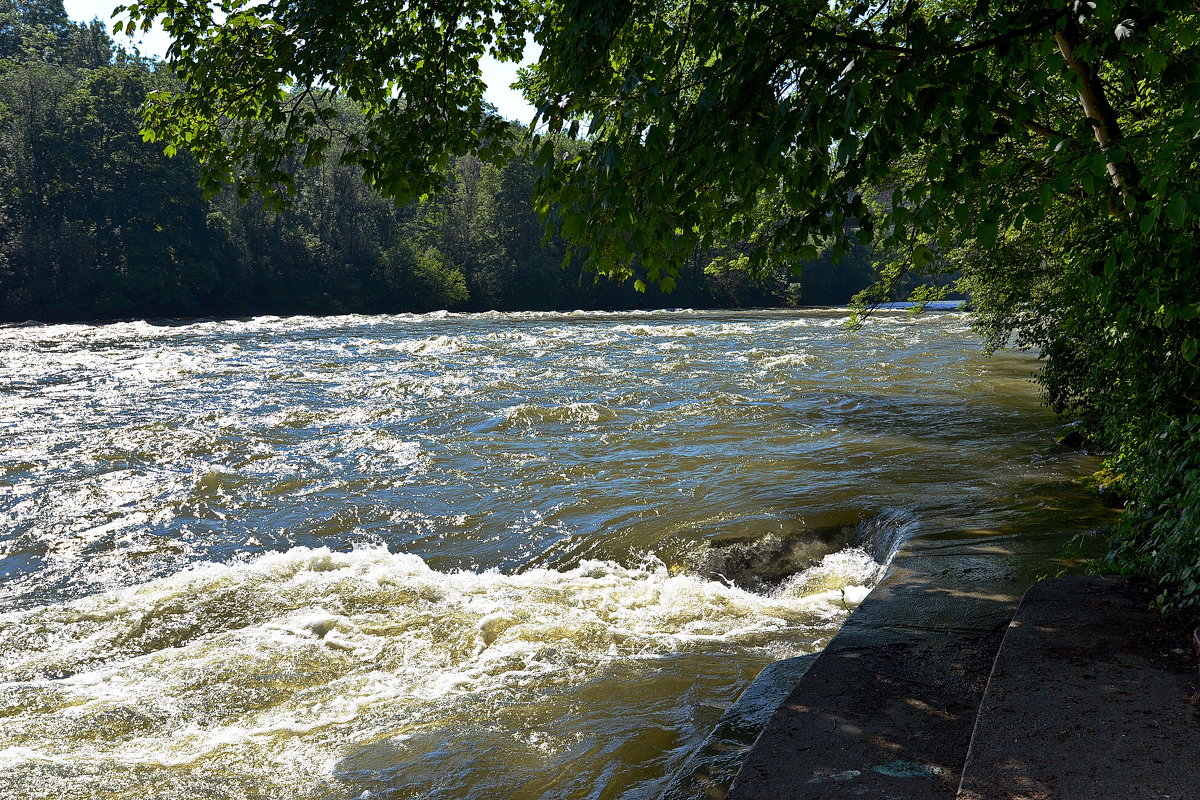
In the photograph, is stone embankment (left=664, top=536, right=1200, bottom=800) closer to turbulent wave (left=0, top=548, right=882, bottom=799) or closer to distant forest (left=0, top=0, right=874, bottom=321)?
turbulent wave (left=0, top=548, right=882, bottom=799)

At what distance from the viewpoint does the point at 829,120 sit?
347cm

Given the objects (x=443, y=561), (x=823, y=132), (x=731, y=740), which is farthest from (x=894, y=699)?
(x=443, y=561)

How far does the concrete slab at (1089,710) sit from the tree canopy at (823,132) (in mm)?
402

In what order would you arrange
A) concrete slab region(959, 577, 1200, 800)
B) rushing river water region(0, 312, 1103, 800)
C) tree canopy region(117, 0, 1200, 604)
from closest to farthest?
concrete slab region(959, 577, 1200, 800), tree canopy region(117, 0, 1200, 604), rushing river water region(0, 312, 1103, 800)

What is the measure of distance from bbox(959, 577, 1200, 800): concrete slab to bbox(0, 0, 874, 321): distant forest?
40.7m

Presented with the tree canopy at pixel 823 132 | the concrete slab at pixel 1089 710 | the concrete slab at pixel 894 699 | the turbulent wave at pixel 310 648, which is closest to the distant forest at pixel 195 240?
the turbulent wave at pixel 310 648

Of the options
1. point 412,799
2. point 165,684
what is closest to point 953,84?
point 412,799

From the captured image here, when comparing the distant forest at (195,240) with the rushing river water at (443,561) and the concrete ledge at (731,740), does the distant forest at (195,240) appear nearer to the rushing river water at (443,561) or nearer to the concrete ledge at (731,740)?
the rushing river water at (443,561)

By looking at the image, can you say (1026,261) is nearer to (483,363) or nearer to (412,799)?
(412,799)

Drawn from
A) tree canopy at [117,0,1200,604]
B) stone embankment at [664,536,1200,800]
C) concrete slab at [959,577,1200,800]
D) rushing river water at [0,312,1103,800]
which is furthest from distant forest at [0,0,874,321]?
concrete slab at [959,577,1200,800]

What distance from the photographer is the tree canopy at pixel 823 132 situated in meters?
3.34

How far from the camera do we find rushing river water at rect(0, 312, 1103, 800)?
14.8 feet

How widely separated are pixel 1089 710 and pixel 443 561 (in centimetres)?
565

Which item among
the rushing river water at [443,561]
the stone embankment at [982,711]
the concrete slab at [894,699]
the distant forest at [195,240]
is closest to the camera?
the stone embankment at [982,711]
